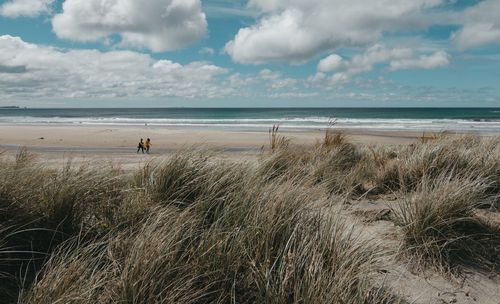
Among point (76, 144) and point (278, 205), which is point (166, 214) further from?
point (76, 144)

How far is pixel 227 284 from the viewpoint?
8.65ft

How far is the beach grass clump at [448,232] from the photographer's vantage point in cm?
350

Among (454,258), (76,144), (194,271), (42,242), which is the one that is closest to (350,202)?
(454,258)

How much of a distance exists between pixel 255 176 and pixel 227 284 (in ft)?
6.20

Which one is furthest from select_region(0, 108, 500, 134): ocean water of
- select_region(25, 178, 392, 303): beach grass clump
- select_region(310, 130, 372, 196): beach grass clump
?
select_region(25, 178, 392, 303): beach grass clump

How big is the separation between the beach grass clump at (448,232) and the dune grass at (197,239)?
0.01m

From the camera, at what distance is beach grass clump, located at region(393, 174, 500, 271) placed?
350 centimetres

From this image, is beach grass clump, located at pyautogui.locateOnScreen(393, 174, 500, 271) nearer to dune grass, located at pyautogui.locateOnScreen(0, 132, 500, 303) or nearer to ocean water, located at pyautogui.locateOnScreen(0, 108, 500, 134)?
dune grass, located at pyautogui.locateOnScreen(0, 132, 500, 303)

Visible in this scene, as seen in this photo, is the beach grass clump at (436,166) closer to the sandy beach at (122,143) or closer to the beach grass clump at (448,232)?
the beach grass clump at (448,232)

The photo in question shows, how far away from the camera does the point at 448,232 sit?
3.68 meters

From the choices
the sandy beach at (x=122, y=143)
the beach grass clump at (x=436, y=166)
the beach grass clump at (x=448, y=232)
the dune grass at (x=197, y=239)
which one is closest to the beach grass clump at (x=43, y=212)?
the dune grass at (x=197, y=239)

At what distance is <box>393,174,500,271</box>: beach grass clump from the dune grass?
1cm

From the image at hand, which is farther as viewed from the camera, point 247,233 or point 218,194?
point 218,194

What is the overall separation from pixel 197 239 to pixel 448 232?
8.10 ft
